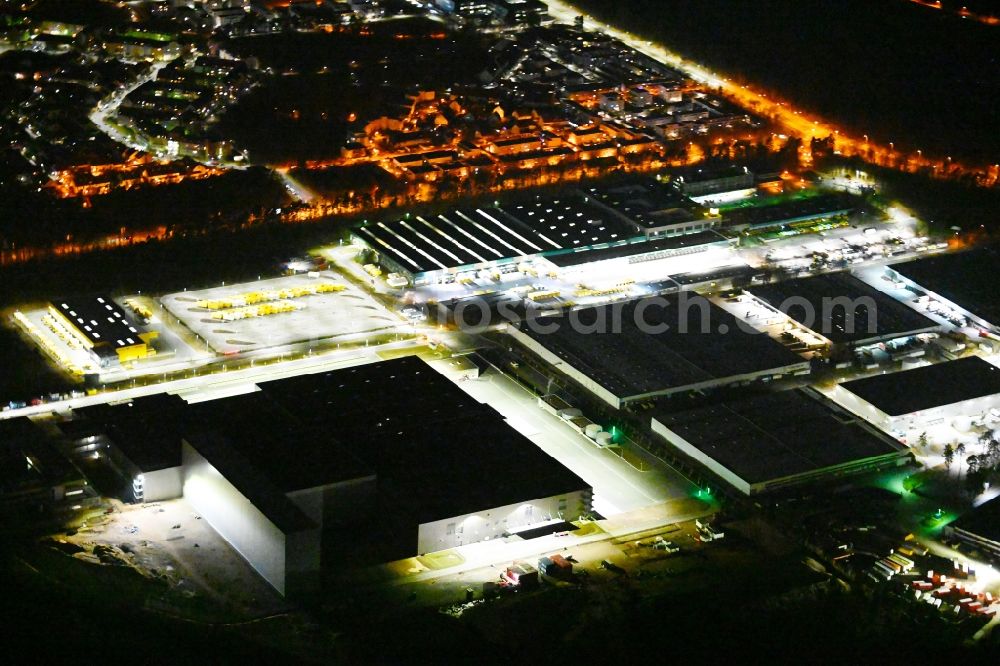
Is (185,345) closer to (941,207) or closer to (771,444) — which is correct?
(771,444)

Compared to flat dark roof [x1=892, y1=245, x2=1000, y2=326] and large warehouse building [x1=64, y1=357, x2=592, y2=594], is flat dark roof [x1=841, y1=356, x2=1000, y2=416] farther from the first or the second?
large warehouse building [x1=64, y1=357, x2=592, y2=594]

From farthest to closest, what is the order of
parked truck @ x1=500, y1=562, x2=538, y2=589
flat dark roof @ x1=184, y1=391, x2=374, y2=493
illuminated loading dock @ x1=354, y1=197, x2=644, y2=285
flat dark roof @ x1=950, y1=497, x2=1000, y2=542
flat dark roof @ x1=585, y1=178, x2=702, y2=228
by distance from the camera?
flat dark roof @ x1=585, y1=178, x2=702, y2=228 → illuminated loading dock @ x1=354, y1=197, x2=644, y2=285 → flat dark roof @ x1=950, y1=497, x2=1000, y2=542 → flat dark roof @ x1=184, y1=391, x2=374, y2=493 → parked truck @ x1=500, y1=562, x2=538, y2=589

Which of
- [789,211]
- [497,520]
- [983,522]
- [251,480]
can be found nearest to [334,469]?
[251,480]

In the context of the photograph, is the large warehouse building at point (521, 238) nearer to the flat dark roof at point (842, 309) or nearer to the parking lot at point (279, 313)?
the parking lot at point (279, 313)

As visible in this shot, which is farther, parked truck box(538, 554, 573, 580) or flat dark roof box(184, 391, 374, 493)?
flat dark roof box(184, 391, 374, 493)

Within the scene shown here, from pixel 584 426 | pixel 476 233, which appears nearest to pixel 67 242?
pixel 476 233

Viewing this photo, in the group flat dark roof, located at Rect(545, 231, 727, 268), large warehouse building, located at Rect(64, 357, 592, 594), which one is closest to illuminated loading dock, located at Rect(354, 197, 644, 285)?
flat dark roof, located at Rect(545, 231, 727, 268)

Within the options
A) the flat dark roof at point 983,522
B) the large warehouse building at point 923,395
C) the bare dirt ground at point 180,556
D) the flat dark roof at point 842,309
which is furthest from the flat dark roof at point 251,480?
the flat dark roof at point 842,309
